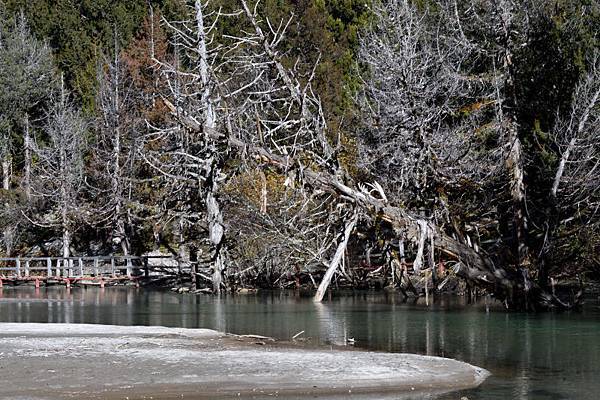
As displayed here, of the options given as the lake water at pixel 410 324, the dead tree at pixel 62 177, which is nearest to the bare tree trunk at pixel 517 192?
the lake water at pixel 410 324

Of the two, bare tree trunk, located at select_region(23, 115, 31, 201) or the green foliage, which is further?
the green foliage

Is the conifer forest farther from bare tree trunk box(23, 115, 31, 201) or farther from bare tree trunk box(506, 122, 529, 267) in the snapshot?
bare tree trunk box(23, 115, 31, 201)

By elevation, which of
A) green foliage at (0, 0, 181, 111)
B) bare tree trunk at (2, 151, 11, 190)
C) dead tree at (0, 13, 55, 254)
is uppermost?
green foliage at (0, 0, 181, 111)

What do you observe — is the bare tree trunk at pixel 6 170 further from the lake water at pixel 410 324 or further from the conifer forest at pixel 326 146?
the lake water at pixel 410 324

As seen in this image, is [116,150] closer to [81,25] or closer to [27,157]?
[27,157]

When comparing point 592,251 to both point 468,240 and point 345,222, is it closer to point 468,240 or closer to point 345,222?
point 468,240

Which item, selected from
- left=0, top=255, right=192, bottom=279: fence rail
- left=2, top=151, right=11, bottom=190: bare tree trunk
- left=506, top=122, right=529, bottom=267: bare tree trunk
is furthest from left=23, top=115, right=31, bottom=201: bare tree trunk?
left=506, top=122, right=529, bottom=267: bare tree trunk

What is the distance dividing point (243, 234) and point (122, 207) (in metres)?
11.9

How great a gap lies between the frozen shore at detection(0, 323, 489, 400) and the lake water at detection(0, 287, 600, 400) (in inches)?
44.6

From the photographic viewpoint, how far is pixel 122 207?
49.4 metres

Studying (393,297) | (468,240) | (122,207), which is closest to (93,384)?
(468,240)

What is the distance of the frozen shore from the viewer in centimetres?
1472

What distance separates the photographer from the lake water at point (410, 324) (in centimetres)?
1705

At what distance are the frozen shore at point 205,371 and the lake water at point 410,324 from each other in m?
1.13
